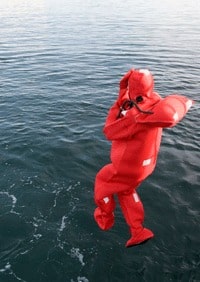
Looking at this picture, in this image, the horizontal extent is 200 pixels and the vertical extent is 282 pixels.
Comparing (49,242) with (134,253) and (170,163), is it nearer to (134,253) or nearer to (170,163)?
(134,253)

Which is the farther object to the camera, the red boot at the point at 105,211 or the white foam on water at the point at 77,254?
the white foam on water at the point at 77,254

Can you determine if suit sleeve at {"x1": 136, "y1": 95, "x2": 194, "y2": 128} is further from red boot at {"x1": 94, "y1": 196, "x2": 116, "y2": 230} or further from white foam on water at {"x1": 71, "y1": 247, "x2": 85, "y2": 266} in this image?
white foam on water at {"x1": 71, "y1": 247, "x2": 85, "y2": 266}

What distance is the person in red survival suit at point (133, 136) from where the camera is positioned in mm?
4977

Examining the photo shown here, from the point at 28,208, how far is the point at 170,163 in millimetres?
4600

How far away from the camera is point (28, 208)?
8266 mm

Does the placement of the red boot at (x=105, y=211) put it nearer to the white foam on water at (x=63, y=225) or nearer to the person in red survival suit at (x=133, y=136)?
the person in red survival suit at (x=133, y=136)

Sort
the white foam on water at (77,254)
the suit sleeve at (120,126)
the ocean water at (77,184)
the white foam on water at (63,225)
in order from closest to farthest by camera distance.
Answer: the suit sleeve at (120,126) < the ocean water at (77,184) < the white foam on water at (77,254) < the white foam on water at (63,225)

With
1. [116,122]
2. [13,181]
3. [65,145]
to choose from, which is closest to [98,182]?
[116,122]

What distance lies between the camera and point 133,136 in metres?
5.48

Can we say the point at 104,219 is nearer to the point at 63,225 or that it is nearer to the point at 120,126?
the point at 63,225

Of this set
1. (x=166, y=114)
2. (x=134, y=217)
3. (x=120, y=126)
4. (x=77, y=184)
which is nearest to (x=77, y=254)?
(x=134, y=217)

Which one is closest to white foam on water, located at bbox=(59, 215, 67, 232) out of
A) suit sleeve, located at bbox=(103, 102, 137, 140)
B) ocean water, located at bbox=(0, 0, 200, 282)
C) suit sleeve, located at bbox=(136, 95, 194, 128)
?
ocean water, located at bbox=(0, 0, 200, 282)

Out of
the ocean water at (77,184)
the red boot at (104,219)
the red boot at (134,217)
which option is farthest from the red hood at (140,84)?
the ocean water at (77,184)

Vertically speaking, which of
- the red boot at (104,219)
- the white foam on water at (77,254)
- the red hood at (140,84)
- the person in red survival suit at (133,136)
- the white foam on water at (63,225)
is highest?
the red hood at (140,84)
